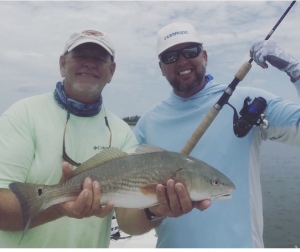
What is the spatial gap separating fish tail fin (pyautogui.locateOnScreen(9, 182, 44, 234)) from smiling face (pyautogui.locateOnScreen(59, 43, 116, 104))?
3.02ft

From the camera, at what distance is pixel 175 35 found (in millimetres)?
3902

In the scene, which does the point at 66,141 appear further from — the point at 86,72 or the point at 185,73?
the point at 185,73

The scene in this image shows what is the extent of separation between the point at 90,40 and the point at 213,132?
148 cm

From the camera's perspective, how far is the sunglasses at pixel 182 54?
3.83 meters

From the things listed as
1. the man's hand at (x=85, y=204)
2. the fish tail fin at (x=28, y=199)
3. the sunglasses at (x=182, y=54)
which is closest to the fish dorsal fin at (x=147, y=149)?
the man's hand at (x=85, y=204)

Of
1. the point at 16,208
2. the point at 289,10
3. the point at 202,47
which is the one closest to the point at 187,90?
the point at 202,47

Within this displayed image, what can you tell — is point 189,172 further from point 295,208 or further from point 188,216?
point 295,208

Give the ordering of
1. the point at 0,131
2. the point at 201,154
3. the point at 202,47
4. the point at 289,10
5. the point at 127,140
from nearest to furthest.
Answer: the point at 0,131 < the point at 127,140 < the point at 201,154 < the point at 202,47 < the point at 289,10

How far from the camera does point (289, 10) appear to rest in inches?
173

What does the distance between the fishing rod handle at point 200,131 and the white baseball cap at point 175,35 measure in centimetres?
78

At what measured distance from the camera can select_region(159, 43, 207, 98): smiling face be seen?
382 centimetres

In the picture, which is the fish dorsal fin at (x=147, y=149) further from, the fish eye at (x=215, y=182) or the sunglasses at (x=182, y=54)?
the sunglasses at (x=182, y=54)

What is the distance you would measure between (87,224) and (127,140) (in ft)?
2.57

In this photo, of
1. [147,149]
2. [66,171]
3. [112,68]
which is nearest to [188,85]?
[112,68]
